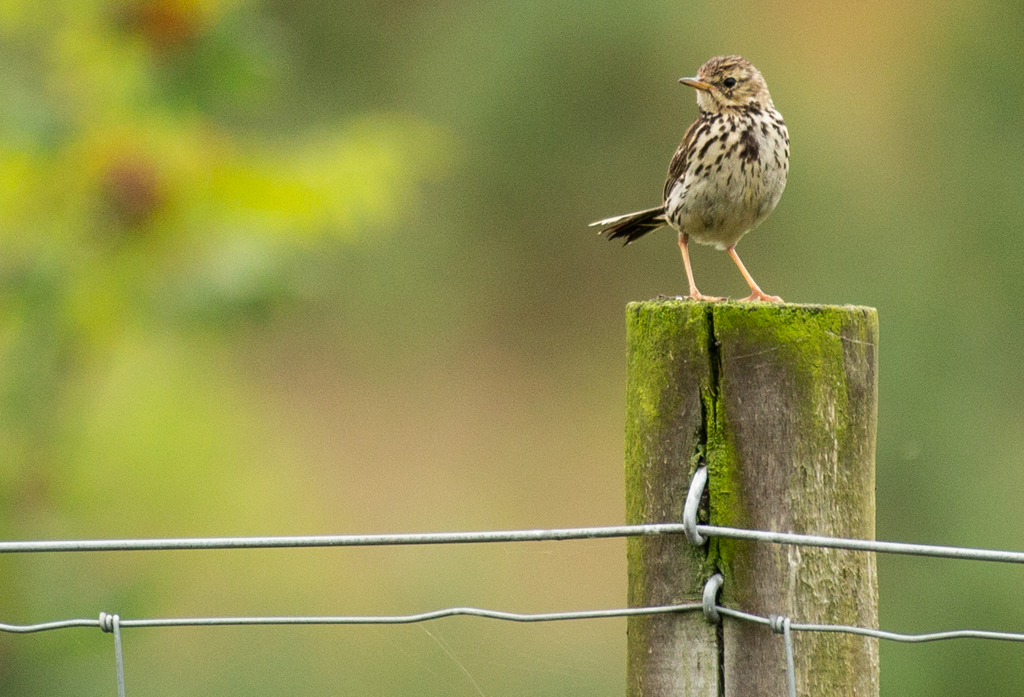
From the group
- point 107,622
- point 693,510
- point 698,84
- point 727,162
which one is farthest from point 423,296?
point 693,510

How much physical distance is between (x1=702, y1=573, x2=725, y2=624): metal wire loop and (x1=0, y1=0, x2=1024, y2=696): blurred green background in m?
3.14

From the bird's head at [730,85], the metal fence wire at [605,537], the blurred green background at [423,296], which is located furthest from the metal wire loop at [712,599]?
the blurred green background at [423,296]

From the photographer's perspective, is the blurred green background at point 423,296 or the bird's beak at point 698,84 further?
the blurred green background at point 423,296

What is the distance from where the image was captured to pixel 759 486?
6.97 feet

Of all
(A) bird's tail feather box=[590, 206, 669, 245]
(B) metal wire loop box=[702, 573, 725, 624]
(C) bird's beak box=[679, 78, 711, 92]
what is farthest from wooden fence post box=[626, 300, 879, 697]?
(A) bird's tail feather box=[590, 206, 669, 245]

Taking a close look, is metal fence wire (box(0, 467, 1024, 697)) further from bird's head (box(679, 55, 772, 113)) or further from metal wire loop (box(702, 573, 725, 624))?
bird's head (box(679, 55, 772, 113))

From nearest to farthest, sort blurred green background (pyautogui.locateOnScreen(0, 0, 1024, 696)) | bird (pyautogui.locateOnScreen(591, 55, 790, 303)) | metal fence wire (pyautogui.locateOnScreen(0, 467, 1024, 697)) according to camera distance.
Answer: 1. metal fence wire (pyautogui.locateOnScreen(0, 467, 1024, 697))
2. bird (pyautogui.locateOnScreen(591, 55, 790, 303))
3. blurred green background (pyautogui.locateOnScreen(0, 0, 1024, 696))

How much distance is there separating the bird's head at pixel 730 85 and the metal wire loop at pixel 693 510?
229cm

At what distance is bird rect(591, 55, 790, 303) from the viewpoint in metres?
4.00

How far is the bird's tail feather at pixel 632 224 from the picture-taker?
14.9 feet

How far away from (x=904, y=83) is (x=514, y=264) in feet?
18.4

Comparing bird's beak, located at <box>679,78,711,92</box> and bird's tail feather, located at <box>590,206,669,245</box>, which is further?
bird's tail feather, located at <box>590,206,669,245</box>

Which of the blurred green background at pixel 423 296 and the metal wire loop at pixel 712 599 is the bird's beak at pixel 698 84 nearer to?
the blurred green background at pixel 423 296

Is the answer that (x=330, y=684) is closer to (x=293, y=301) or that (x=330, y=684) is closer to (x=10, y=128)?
(x=293, y=301)
